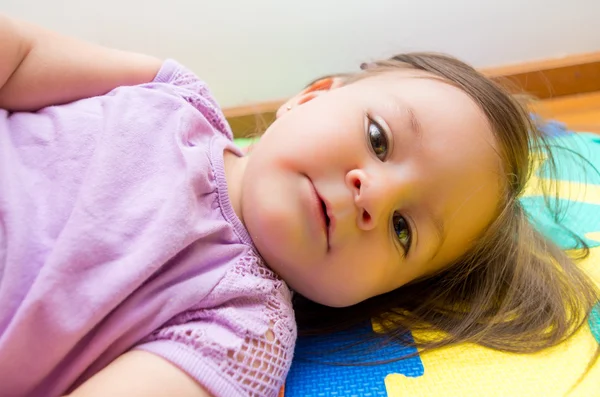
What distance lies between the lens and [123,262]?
0.55 m

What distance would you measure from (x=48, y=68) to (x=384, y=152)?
459 millimetres

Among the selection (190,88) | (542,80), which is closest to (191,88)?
(190,88)

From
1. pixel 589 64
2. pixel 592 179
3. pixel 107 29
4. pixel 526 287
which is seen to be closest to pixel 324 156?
pixel 526 287

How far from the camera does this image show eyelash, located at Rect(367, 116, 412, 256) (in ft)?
2.22

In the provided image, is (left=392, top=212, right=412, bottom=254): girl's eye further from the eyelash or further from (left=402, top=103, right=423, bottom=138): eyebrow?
(left=402, top=103, right=423, bottom=138): eyebrow

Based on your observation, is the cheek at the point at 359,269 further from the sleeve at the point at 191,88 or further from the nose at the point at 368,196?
the sleeve at the point at 191,88

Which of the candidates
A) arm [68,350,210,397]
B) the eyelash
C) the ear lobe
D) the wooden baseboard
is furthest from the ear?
the wooden baseboard

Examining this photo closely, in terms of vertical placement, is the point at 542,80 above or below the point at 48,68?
below

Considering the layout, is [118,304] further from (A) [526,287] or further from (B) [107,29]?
(B) [107,29]

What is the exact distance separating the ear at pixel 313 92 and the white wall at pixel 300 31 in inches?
25.2

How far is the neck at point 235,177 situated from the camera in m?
0.73

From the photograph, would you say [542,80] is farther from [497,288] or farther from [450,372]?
[450,372]

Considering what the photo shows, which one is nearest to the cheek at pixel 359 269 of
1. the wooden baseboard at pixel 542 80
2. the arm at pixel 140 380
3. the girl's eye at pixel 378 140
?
the girl's eye at pixel 378 140

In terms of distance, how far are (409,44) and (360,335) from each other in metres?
0.99
